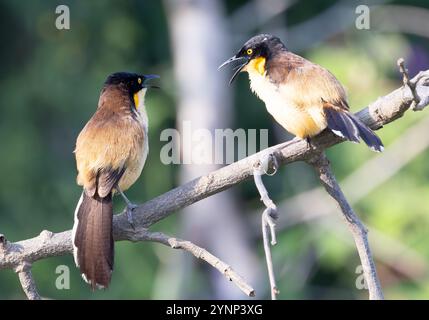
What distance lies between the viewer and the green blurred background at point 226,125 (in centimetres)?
887

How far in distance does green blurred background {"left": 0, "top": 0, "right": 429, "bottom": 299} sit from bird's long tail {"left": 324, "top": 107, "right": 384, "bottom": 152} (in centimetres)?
437

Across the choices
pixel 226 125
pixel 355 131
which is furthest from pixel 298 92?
pixel 226 125

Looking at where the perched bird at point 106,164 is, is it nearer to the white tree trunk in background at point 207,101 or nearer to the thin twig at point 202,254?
the thin twig at point 202,254

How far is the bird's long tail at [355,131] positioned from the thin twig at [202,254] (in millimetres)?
856

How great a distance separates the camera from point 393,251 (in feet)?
28.5

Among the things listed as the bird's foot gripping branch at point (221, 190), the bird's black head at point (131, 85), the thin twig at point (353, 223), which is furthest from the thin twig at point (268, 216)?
the bird's black head at point (131, 85)

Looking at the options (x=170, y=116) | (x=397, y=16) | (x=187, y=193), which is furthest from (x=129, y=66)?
(x=187, y=193)

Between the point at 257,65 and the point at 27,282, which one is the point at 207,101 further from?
the point at 27,282

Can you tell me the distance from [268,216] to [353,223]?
0.73m

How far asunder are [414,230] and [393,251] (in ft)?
0.94

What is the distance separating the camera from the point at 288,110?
4.64 metres

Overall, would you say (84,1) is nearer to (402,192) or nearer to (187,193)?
(402,192)

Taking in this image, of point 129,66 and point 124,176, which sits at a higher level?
point 129,66
